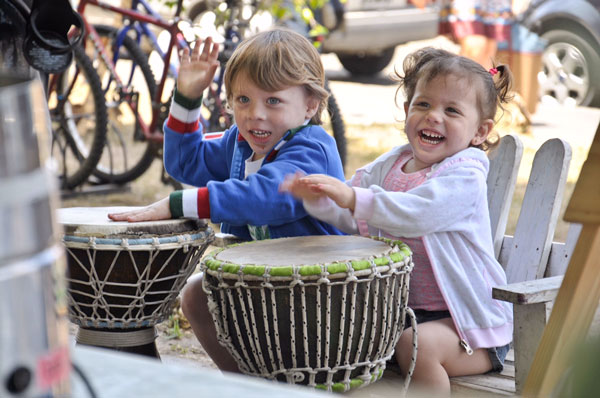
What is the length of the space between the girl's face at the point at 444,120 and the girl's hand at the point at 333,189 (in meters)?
0.30

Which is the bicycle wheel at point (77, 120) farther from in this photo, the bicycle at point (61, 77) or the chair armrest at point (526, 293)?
the chair armrest at point (526, 293)

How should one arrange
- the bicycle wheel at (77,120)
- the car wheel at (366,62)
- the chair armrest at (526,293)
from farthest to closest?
1. the car wheel at (366,62)
2. the bicycle wheel at (77,120)
3. the chair armrest at (526,293)

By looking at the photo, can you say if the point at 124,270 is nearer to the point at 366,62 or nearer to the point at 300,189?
the point at 300,189

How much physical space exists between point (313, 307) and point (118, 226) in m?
0.64

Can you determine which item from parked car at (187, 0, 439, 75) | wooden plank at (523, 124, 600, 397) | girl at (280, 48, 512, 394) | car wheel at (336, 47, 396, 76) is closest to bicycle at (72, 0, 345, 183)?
girl at (280, 48, 512, 394)

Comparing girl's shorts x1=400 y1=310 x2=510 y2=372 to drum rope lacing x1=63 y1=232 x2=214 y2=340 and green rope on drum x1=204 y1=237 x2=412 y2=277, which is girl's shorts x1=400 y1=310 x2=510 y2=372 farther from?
drum rope lacing x1=63 y1=232 x2=214 y2=340

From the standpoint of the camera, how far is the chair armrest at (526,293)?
194 centimetres

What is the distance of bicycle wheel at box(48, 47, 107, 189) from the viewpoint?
5133 millimetres

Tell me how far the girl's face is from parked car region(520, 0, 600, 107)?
5767 mm

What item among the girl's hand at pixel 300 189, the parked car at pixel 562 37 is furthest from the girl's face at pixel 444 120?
the parked car at pixel 562 37

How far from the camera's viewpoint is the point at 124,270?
2232 millimetres

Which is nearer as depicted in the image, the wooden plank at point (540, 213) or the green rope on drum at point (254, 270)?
the green rope on drum at point (254, 270)

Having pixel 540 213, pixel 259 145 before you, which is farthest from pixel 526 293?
pixel 259 145

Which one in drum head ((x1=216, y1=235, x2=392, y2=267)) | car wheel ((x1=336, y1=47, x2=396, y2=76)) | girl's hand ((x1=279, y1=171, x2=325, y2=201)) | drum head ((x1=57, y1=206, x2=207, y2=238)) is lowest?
car wheel ((x1=336, y1=47, x2=396, y2=76))
